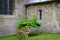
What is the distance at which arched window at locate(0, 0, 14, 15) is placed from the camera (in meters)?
15.3

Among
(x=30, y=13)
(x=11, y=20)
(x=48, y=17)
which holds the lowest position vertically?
(x=11, y=20)

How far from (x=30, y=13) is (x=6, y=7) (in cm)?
243

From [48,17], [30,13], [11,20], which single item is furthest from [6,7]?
[48,17]

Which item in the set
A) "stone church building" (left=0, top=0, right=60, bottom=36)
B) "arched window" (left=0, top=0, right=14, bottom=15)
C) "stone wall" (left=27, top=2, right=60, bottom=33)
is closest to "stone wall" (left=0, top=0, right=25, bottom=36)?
"stone church building" (left=0, top=0, right=60, bottom=36)

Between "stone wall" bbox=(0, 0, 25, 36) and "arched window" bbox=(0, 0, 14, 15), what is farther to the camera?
"arched window" bbox=(0, 0, 14, 15)

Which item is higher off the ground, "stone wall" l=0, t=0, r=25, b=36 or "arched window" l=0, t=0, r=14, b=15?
"arched window" l=0, t=0, r=14, b=15

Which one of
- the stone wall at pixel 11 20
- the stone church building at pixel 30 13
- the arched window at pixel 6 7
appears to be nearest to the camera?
the stone wall at pixel 11 20

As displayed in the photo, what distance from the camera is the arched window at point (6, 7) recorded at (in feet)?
50.2

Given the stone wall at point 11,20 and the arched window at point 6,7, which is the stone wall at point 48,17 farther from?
the arched window at point 6,7

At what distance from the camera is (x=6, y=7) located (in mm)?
15688

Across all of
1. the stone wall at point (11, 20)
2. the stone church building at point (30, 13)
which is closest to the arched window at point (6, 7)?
the stone church building at point (30, 13)

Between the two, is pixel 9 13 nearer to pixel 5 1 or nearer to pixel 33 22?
pixel 5 1

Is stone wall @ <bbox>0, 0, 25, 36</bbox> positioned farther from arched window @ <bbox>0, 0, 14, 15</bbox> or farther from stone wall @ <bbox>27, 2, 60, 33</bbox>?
stone wall @ <bbox>27, 2, 60, 33</bbox>

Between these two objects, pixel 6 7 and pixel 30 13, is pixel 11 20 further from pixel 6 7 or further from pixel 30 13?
pixel 30 13
